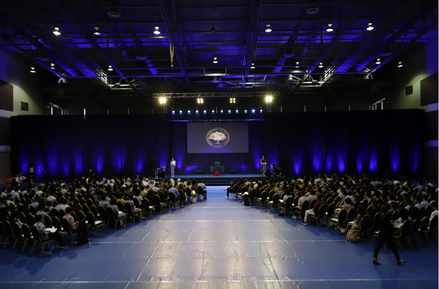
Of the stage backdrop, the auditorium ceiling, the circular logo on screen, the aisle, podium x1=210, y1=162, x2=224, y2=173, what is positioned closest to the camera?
the aisle

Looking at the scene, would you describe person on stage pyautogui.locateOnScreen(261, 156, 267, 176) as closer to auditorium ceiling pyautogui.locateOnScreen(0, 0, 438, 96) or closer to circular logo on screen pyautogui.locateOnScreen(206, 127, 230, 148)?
circular logo on screen pyautogui.locateOnScreen(206, 127, 230, 148)

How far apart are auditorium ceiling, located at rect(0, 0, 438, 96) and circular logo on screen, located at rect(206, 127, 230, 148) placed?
145 inches

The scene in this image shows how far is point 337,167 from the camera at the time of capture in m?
22.2

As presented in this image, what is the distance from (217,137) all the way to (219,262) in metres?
17.9

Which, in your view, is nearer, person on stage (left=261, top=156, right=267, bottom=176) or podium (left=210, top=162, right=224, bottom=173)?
person on stage (left=261, top=156, right=267, bottom=176)

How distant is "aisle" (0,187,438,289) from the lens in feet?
17.5

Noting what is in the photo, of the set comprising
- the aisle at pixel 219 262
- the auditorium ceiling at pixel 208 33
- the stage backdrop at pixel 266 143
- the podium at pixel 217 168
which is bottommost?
the aisle at pixel 219 262

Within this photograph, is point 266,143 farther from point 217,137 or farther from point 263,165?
point 217,137

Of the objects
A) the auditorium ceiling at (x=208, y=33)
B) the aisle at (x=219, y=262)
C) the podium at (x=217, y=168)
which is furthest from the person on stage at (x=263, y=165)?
the aisle at (x=219, y=262)

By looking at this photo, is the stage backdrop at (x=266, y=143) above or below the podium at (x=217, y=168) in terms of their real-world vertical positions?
above

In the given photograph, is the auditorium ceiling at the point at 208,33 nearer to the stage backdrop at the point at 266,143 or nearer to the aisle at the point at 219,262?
the stage backdrop at the point at 266,143

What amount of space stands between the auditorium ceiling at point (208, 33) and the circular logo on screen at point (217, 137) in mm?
3694

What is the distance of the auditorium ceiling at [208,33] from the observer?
12180 millimetres

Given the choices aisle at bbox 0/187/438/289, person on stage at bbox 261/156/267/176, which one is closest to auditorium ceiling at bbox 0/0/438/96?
person on stage at bbox 261/156/267/176
